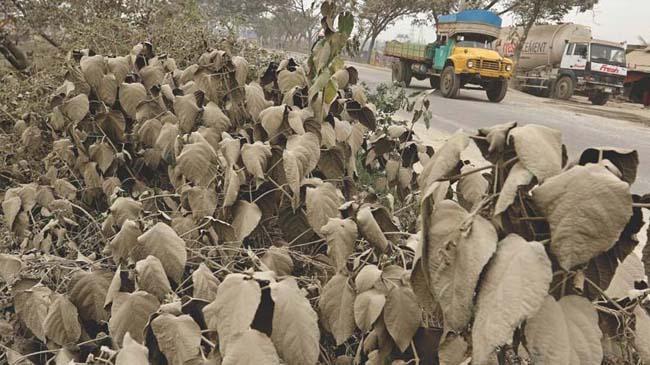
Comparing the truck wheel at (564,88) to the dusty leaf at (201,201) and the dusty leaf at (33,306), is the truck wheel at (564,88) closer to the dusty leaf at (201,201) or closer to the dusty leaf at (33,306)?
the dusty leaf at (201,201)

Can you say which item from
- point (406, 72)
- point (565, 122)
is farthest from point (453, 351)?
point (406, 72)

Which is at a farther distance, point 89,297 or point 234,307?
point 89,297

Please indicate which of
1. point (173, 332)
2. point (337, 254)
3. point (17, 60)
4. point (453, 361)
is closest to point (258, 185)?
point (337, 254)

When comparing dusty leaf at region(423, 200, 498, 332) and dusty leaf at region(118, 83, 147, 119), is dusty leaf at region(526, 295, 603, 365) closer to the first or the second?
dusty leaf at region(423, 200, 498, 332)

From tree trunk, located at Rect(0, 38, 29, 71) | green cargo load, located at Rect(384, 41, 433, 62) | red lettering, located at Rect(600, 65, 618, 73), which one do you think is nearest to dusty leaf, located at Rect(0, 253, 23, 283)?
tree trunk, located at Rect(0, 38, 29, 71)

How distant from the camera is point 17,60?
7.83 metres

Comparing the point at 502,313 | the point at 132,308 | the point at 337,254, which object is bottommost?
the point at 132,308

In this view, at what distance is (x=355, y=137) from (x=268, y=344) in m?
1.36

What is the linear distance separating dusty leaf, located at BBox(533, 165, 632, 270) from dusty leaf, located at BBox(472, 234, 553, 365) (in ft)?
0.12

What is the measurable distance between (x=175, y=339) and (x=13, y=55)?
805 cm

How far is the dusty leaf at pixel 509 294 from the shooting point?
77cm

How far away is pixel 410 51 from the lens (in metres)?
19.5

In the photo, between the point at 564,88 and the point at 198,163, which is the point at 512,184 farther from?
the point at 564,88

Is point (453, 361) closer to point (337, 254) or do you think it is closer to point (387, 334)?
point (387, 334)
